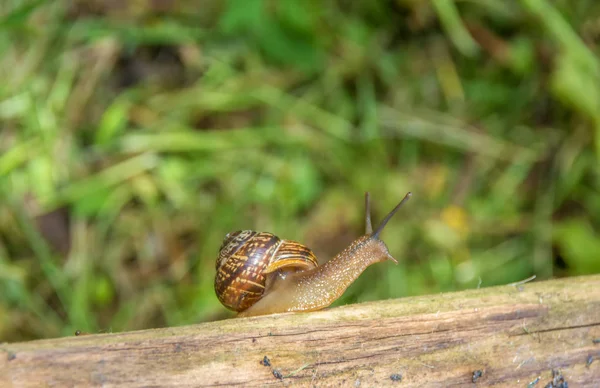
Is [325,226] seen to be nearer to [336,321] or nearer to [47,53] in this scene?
[336,321]

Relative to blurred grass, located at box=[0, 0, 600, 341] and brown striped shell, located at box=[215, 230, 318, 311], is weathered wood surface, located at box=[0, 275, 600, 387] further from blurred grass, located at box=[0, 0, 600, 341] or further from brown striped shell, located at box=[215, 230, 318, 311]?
blurred grass, located at box=[0, 0, 600, 341]

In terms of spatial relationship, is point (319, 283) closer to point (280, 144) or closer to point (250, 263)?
point (250, 263)

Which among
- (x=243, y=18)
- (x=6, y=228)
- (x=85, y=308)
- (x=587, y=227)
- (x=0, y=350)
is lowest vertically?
(x=85, y=308)

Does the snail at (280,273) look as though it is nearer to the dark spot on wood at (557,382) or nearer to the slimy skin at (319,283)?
the slimy skin at (319,283)

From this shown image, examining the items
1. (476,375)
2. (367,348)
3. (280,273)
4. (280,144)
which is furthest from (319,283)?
(280,144)

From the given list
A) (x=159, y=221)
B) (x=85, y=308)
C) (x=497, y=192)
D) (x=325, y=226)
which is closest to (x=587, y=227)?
(x=497, y=192)

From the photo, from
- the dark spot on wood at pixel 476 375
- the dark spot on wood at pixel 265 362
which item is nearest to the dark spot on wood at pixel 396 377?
the dark spot on wood at pixel 476 375
